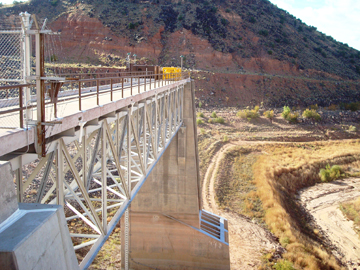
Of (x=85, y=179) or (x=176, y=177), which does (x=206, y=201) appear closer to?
(x=176, y=177)

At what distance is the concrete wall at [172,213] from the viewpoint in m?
18.8

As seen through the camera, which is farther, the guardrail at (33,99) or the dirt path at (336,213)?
the dirt path at (336,213)

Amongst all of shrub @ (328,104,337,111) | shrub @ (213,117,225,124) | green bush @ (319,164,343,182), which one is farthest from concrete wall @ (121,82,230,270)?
shrub @ (328,104,337,111)

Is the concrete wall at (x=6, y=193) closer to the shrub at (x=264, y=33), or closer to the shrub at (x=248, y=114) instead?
the shrub at (x=248, y=114)

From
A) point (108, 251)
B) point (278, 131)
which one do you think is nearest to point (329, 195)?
point (278, 131)

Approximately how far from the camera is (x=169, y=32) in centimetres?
6656

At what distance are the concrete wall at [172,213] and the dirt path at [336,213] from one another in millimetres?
9396

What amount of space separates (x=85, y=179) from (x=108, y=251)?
1550cm

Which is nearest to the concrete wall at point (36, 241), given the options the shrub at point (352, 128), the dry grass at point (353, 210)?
the dry grass at point (353, 210)

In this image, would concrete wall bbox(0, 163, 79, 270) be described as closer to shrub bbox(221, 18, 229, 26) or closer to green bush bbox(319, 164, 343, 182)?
green bush bbox(319, 164, 343, 182)

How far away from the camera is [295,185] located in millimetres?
30359

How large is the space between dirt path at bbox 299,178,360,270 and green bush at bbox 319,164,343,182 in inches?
28.0

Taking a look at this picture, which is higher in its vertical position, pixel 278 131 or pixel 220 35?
pixel 220 35

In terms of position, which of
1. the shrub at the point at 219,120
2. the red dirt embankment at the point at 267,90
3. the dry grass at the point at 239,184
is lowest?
the dry grass at the point at 239,184
